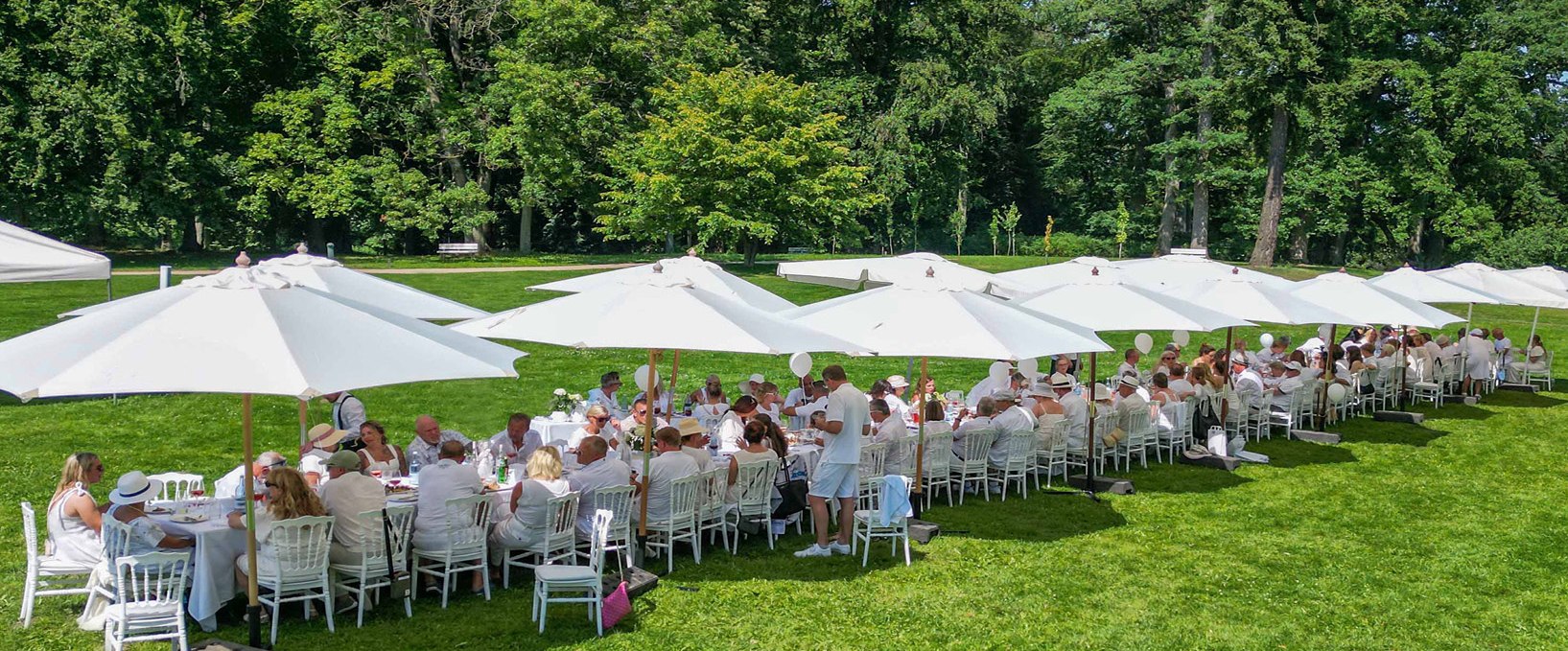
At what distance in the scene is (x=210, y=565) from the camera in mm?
7258

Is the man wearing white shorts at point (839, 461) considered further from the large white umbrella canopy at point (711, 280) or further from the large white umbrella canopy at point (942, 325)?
the large white umbrella canopy at point (711, 280)

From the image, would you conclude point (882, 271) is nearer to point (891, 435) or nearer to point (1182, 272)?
point (891, 435)

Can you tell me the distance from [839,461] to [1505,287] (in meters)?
16.8

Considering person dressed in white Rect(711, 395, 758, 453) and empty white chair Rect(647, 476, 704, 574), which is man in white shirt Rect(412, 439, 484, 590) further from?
person dressed in white Rect(711, 395, 758, 453)

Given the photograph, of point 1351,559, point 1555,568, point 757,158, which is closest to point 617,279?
point 1351,559

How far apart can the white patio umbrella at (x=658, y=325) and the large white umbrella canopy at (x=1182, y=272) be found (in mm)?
8628

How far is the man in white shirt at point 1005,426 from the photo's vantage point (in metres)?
11.8

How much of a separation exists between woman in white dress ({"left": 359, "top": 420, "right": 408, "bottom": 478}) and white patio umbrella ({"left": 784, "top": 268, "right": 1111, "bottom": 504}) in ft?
12.4

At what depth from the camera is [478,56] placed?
40188 mm

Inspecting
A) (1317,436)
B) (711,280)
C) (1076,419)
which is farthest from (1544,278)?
(711,280)

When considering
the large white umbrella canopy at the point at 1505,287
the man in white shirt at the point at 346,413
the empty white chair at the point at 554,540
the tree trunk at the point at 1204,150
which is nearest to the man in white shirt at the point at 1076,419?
the empty white chair at the point at 554,540

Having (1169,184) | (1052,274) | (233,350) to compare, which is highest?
(1169,184)

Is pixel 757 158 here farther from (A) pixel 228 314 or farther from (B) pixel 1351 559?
(A) pixel 228 314

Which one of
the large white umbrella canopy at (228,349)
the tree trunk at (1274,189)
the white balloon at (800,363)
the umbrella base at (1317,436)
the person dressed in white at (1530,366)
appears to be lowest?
the umbrella base at (1317,436)
